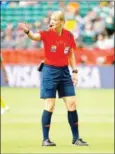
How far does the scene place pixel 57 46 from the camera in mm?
11656

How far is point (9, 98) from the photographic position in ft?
75.3

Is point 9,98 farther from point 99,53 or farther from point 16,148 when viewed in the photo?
point 16,148

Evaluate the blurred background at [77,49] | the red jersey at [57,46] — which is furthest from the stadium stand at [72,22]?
the red jersey at [57,46]

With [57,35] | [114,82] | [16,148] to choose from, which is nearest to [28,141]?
[16,148]

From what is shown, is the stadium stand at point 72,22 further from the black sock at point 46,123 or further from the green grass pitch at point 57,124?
the black sock at point 46,123

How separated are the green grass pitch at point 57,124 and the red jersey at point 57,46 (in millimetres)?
1371

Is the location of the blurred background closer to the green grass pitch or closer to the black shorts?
the green grass pitch

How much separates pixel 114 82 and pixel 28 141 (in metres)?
13.5

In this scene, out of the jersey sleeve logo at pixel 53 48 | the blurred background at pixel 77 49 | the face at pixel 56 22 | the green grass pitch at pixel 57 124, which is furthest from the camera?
the blurred background at pixel 77 49

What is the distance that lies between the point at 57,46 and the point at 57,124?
528 centimetres

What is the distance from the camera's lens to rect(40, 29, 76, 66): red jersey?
11539 mm

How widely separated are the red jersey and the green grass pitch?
4.50 feet

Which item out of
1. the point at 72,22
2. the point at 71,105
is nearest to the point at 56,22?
the point at 71,105

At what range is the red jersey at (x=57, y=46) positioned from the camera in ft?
37.9
